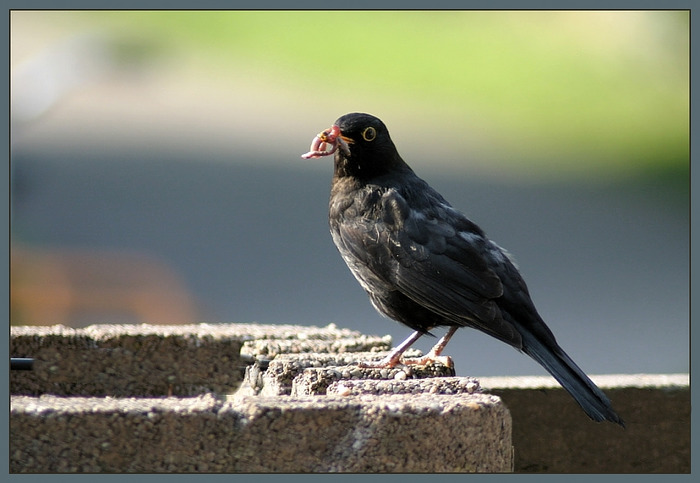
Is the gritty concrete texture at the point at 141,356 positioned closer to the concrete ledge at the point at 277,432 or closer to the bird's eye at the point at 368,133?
the bird's eye at the point at 368,133

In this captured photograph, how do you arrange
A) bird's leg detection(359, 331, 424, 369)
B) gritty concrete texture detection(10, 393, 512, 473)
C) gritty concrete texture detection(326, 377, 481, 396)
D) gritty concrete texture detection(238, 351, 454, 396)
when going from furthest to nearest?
bird's leg detection(359, 331, 424, 369)
gritty concrete texture detection(238, 351, 454, 396)
gritty concrete texture detection(326, 377, 481, 396)
gritty concrete texture detection(10, 393, 512, 473)

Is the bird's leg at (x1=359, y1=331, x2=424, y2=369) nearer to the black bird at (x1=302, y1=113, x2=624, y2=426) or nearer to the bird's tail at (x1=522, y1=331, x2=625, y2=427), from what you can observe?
the black bird at (x1=302, y1=113, x2=624, y2=426)

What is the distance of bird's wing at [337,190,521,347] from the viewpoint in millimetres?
4965

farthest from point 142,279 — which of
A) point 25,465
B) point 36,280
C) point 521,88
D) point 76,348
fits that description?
point 521,88

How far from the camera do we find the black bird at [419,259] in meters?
4.93

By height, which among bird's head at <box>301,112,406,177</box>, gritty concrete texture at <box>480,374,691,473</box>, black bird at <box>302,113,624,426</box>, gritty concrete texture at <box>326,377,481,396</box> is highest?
bird's head at <box>301,112,406,177</box>

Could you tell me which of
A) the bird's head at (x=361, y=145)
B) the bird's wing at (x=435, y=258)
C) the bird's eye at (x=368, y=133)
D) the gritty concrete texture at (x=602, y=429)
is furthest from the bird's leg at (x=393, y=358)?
the bird's eye at (x=368, y=133)

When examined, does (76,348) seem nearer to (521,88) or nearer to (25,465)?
(25,465)

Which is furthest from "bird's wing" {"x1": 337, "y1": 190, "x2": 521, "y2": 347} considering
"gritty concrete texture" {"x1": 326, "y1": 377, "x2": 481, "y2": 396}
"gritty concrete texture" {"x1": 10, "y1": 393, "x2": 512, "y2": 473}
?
"gritty concrete texture" {"x1": 10, "y1": 393, "x2": 512, "y2": 473}

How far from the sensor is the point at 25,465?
3.28 meters

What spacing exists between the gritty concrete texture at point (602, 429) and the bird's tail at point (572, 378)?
31cm

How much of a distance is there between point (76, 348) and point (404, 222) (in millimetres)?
1636

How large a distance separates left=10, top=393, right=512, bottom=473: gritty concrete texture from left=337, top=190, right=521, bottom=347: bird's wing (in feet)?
4.81

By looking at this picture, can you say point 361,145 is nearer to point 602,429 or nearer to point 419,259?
point 419,259
